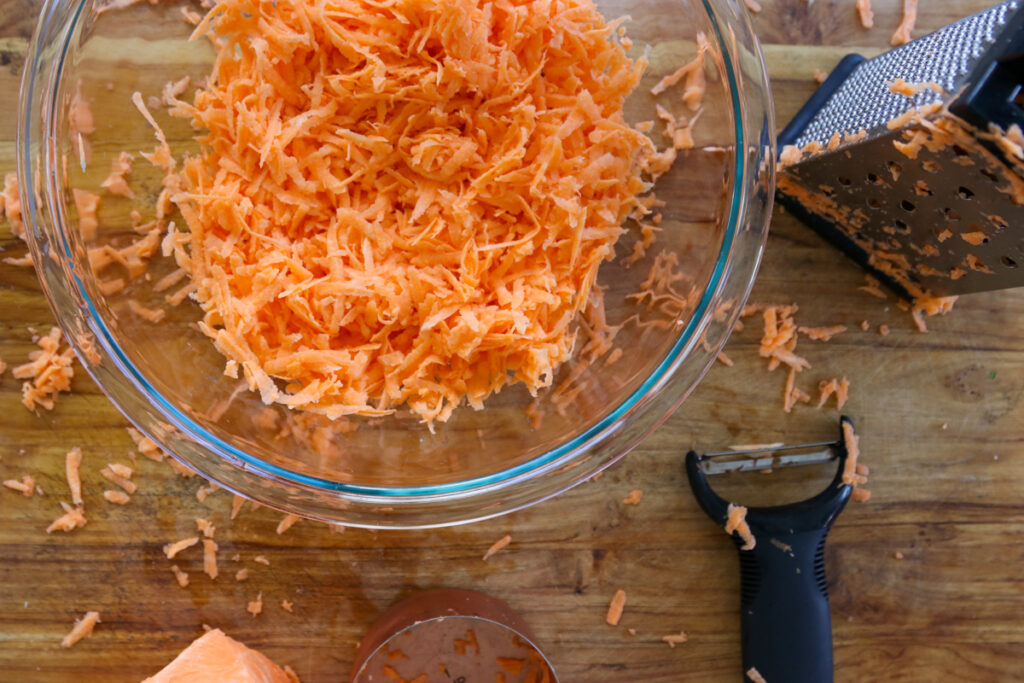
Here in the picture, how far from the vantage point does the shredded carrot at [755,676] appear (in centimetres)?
160

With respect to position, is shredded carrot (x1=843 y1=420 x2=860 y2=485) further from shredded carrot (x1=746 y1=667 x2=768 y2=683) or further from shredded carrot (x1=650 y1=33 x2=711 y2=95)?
shredded carrot (x1=650 y1=33 x2=711 y2=95)

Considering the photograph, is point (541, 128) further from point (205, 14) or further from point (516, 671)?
point (516, 671)

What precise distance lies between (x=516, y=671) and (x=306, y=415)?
652 millimetres

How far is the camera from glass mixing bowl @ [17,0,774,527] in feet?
4.40

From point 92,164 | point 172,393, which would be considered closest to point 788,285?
point 172,393

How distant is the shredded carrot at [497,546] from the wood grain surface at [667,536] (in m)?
0.01

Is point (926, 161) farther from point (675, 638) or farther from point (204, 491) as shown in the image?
point (204, 491)

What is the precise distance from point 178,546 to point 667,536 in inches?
40.9

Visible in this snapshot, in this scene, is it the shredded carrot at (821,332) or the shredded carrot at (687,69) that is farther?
the shredded carrot at (821,332)

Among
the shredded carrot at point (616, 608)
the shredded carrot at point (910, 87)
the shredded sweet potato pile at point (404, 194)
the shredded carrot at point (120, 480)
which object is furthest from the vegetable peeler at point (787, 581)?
the shredded carrot at point (120, 480)

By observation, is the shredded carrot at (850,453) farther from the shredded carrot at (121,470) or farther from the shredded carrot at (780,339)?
the shredded carrot at (121,470)

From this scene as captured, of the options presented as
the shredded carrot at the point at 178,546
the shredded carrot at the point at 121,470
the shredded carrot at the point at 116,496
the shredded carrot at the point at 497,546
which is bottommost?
the shredded carrot at the point at 497,546

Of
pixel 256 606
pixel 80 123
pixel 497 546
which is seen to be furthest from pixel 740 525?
pixel 80 123

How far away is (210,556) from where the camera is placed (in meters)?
1.61
